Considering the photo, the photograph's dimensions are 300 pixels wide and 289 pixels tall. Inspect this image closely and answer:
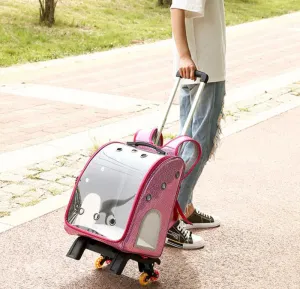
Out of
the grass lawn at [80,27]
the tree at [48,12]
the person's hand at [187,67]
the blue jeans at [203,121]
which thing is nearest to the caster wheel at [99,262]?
the blue jeans at [203,121]

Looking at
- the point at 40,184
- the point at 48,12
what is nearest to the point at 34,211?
the point at 40,184

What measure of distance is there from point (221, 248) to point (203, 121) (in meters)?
0.76

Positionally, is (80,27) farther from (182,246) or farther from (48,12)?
(182,246)

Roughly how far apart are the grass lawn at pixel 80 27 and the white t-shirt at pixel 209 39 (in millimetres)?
7259

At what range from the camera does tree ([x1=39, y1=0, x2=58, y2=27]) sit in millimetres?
14570

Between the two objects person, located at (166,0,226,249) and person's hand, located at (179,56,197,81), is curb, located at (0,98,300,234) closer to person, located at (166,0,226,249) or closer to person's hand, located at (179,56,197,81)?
person, located at (166,0,226,249)

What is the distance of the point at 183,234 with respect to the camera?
4.90m

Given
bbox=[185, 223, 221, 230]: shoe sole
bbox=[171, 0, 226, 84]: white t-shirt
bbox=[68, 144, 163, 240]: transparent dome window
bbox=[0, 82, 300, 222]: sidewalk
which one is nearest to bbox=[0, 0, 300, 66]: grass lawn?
bbox=[0, 82, 300, 222]: sidewalk

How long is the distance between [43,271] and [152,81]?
21.3 ft

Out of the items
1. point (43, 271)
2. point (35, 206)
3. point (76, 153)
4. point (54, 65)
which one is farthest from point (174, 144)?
point (54, 65)

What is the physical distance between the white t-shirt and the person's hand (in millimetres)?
132

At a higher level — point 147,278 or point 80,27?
point 147,278

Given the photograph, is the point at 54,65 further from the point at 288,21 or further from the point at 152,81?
the point at 288,21

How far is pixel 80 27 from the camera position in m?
15.3
